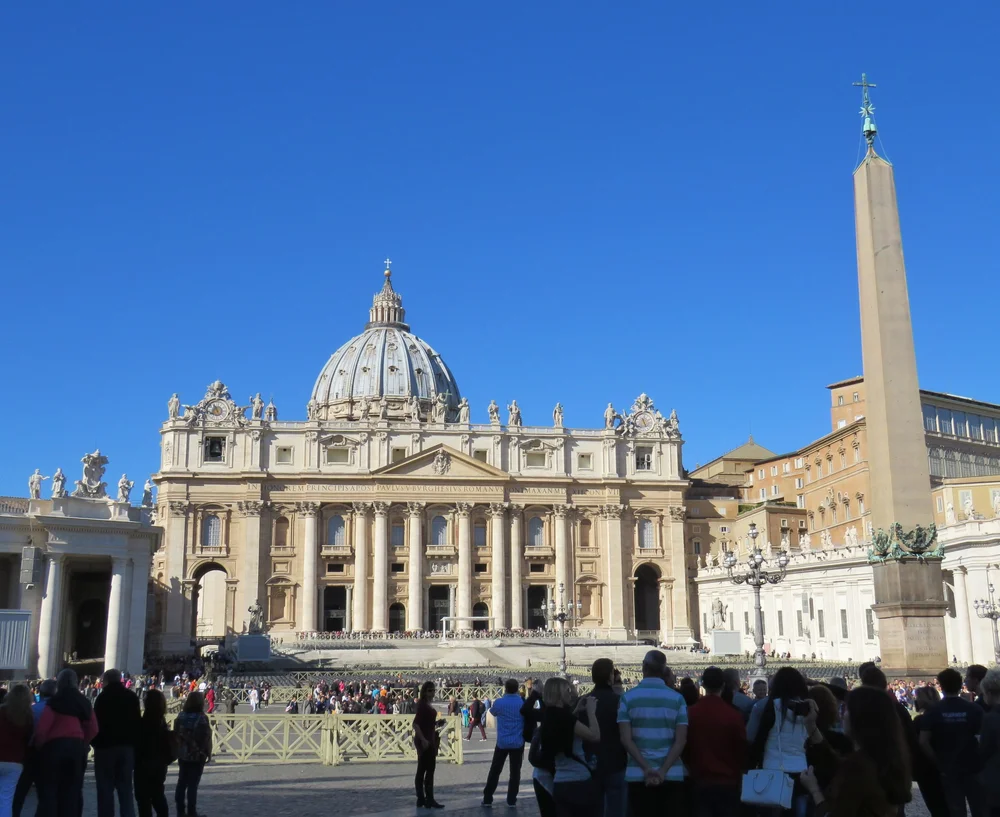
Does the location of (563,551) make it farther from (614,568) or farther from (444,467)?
(444,467)

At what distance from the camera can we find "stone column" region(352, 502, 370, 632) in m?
67.9

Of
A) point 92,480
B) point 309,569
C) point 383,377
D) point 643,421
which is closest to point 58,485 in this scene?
point 92,480

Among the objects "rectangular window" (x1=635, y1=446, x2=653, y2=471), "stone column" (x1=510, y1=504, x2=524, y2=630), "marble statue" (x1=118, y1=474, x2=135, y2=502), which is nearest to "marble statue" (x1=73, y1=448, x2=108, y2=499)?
"marble statue" (x1=118, y1=474, x2=135, y2=502)

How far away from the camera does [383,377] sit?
9969 centimetres

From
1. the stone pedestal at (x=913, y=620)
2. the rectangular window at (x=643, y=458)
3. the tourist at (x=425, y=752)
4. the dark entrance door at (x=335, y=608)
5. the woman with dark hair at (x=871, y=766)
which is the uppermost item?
the rectangular window at (x=643, y=458)

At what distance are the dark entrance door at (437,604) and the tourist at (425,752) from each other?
59327 mm

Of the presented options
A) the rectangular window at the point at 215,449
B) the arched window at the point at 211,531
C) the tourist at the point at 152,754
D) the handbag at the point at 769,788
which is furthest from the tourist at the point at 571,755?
the rectangular window at the point at 215,449

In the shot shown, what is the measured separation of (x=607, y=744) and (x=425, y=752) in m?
4.79

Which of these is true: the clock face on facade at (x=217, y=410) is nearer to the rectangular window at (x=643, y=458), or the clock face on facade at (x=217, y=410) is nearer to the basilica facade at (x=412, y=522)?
the basilica facade at (x=412, y=522)

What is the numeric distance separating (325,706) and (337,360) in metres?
81.0

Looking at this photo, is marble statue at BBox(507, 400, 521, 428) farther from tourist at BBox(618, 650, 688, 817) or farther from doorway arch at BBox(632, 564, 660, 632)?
tourist at BBox(618, 650, 688, 817)

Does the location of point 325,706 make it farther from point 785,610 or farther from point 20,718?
point 785,610

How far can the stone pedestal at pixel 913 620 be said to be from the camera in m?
18.4

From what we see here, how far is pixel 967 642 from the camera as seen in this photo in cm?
3769
